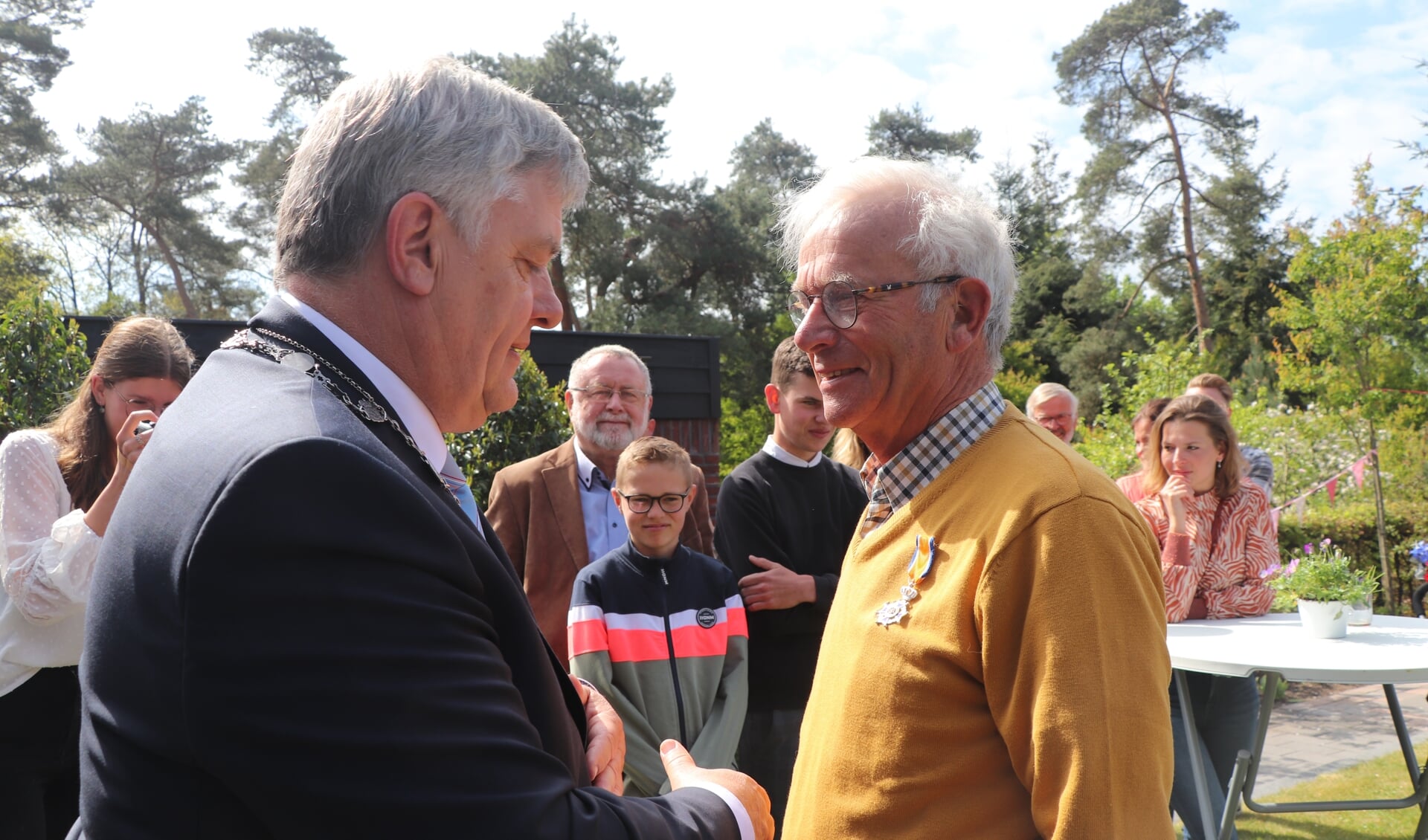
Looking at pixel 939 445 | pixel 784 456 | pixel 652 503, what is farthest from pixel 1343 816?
pixel 939 445

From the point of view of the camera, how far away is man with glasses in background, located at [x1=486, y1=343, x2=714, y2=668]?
12.8ft

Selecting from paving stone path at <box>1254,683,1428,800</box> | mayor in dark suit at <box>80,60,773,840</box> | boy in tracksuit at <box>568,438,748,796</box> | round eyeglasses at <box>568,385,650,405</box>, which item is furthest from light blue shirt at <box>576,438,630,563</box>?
paving stone path at <box>1254,683,1428,800</box>

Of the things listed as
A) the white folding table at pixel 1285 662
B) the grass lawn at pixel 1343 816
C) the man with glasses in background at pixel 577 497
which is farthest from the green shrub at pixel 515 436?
the grass lawn at pixel 1343 816

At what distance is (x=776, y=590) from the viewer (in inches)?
150

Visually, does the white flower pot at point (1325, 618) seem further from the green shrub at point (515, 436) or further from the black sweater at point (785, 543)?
the green shrub at point (515, 436)

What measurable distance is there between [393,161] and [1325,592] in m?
4.04

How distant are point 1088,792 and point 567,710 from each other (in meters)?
0.75

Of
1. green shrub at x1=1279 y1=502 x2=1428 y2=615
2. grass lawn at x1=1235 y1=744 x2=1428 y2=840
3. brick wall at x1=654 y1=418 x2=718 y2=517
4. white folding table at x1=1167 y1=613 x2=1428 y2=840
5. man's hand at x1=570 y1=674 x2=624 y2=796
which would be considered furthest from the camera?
brick wall at x1=654 y1=418 x2=718 y2=517

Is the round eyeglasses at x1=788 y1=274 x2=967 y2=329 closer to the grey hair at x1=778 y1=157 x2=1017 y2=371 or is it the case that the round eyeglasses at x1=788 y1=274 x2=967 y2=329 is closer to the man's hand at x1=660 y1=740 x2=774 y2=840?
the grey hair at x1=778 y1=157 x2=1017 y2=371

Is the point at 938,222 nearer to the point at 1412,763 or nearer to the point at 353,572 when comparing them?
the point at 353,572

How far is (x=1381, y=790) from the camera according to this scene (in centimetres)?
525

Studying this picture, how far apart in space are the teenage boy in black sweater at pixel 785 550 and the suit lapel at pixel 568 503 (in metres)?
0.58

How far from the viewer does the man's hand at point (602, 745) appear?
1.42 meters

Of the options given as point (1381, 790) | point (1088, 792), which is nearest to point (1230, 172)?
point (1381, 790)
